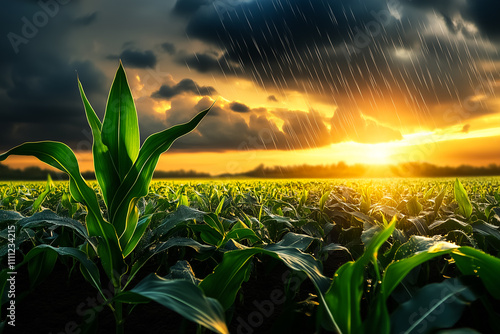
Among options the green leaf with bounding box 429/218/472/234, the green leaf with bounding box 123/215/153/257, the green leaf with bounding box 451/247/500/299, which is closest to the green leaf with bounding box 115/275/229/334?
the green leaf with bounding box 123/215/153/257

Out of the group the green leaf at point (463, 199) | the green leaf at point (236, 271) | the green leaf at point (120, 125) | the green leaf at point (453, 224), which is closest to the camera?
the green leaf at point (236, 271)

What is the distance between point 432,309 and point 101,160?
1415 millimetres

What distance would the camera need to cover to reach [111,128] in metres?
1.47

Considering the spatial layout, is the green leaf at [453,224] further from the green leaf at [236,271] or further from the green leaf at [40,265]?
the green leaf at [40,265]

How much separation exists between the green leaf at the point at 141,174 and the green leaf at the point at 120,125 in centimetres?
9

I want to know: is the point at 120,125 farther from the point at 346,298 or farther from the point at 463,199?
the point at 463,199

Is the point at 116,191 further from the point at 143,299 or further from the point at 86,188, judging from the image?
the point at 143,299

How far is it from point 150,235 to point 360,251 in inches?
53.7

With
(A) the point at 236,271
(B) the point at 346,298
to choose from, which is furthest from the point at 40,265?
(B) the point at 346,298

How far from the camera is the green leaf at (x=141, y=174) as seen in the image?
4.54 ft

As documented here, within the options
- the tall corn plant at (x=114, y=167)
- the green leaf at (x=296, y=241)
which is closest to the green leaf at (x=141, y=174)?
the tall corn plant at (x=114, y=167)

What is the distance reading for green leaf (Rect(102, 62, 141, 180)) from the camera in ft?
4.79

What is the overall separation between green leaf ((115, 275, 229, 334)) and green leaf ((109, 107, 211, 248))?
544 millimetres

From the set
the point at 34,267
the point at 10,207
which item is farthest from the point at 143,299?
the point at 10,207
